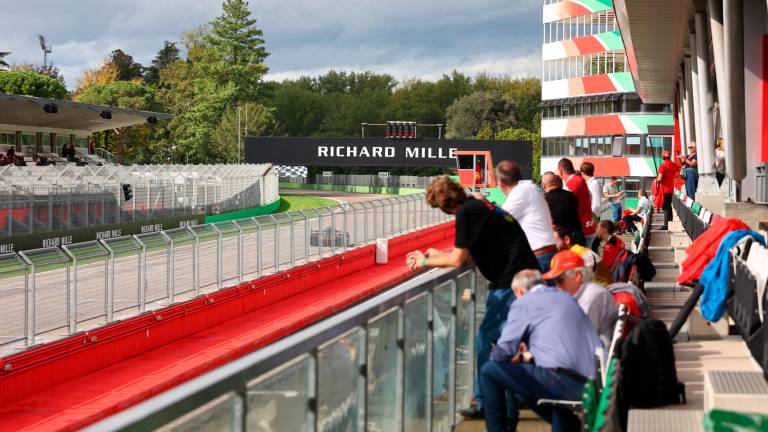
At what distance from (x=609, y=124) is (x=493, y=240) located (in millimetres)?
76182

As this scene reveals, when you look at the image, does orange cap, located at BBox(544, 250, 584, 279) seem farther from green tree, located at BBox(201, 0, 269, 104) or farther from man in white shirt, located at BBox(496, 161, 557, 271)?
green tree, located at BBox(201, 0, 269, 104)

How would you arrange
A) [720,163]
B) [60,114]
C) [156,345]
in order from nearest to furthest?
1. [156,345]
2. [720,163]
3. [60,114]

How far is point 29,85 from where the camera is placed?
4409 inches

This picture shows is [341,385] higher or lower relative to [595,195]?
lower

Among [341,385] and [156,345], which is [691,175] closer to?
[156,345]

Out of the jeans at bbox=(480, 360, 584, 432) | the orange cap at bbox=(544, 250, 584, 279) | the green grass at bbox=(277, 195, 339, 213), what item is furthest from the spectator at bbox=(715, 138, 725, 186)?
the green grass at bbox=(277, 195, 339, 213)

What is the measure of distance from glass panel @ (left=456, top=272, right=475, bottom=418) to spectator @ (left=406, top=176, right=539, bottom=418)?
0.40 metres

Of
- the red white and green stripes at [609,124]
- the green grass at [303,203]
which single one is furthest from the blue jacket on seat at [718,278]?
the red white and green stripes at [609,124]

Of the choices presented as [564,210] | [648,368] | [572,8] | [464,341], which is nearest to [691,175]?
[564,210]

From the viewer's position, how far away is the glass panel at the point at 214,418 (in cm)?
350

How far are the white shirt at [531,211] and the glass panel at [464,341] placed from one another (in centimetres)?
68

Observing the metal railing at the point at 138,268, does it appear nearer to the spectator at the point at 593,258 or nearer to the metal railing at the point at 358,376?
the spectator at the point at 593,258

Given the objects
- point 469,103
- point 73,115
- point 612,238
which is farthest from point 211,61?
point 612,238

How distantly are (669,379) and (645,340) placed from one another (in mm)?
275
